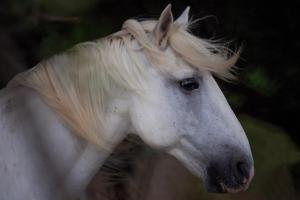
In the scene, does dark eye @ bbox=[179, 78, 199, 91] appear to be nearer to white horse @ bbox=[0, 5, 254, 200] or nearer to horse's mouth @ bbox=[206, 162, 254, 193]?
white horse @ bbox=[0, 5, 254, 200]

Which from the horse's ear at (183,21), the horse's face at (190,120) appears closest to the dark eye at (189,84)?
the horse's face at (190,120)

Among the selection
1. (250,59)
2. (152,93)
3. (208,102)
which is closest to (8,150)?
(152,93)

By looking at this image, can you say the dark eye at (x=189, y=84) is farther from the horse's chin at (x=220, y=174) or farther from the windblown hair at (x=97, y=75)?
the horse's chin at (x=220, y=174)

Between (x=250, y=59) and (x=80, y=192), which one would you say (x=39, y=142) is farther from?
(x=250, y=59)

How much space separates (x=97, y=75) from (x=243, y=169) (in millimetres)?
431

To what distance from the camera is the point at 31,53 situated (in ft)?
1.83

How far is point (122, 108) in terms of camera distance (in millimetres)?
1453

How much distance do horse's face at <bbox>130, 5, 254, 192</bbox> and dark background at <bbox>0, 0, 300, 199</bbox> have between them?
20 centimetres

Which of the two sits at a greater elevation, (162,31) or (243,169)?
(162,31)

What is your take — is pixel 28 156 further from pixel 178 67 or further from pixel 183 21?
pixel 183 21

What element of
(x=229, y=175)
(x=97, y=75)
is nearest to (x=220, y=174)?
(x=229, y=175)

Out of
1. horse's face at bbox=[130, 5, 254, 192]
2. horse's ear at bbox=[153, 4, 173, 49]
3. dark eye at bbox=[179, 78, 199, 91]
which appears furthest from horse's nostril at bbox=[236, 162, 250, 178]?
horse's ear at bbox=[153, 4, 173, 49]

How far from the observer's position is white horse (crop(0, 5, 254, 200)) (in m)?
1.40

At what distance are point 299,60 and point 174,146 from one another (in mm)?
1284
